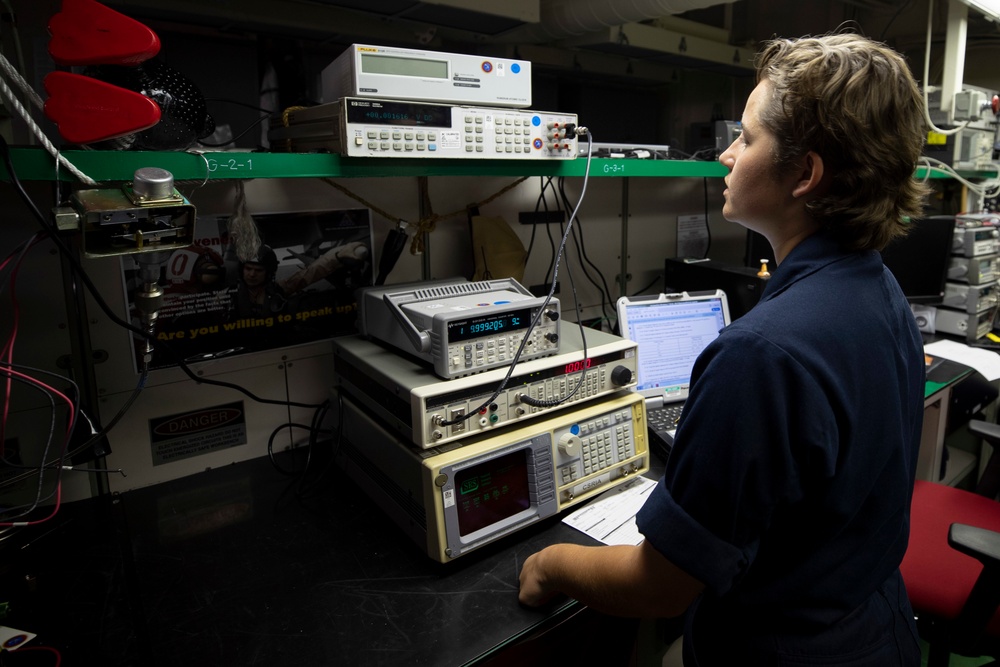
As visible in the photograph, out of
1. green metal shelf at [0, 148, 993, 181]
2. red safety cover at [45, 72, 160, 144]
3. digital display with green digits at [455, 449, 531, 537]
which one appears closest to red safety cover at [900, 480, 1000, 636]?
digital display with green digits at [455, 449, 531, 537]

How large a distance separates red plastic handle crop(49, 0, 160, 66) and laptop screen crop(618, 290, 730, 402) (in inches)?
52.6

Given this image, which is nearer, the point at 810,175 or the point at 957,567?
the point at 810,175

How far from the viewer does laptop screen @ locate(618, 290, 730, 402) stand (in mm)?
1889

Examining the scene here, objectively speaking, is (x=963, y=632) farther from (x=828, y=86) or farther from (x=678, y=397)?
(x=828, y=86)

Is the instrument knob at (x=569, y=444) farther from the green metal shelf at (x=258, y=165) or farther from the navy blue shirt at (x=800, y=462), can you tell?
the green metal shelf at (x=258, y=165)

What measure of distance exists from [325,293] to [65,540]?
77 centimetres

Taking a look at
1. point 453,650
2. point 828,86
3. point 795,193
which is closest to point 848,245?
point 795,193

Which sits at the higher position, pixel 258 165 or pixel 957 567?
pixel 258 165

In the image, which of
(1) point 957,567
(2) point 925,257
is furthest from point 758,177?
(2) point 925,257

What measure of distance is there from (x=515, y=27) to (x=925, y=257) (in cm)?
205

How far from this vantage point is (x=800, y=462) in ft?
2.43

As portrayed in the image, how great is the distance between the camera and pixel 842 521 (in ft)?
2.61

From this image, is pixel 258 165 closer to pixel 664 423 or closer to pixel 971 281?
pixel 664 423

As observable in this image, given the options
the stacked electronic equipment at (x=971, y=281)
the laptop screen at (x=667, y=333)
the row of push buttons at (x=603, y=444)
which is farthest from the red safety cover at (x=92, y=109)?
the stacked electronic equipment at (x=971, y=281)
